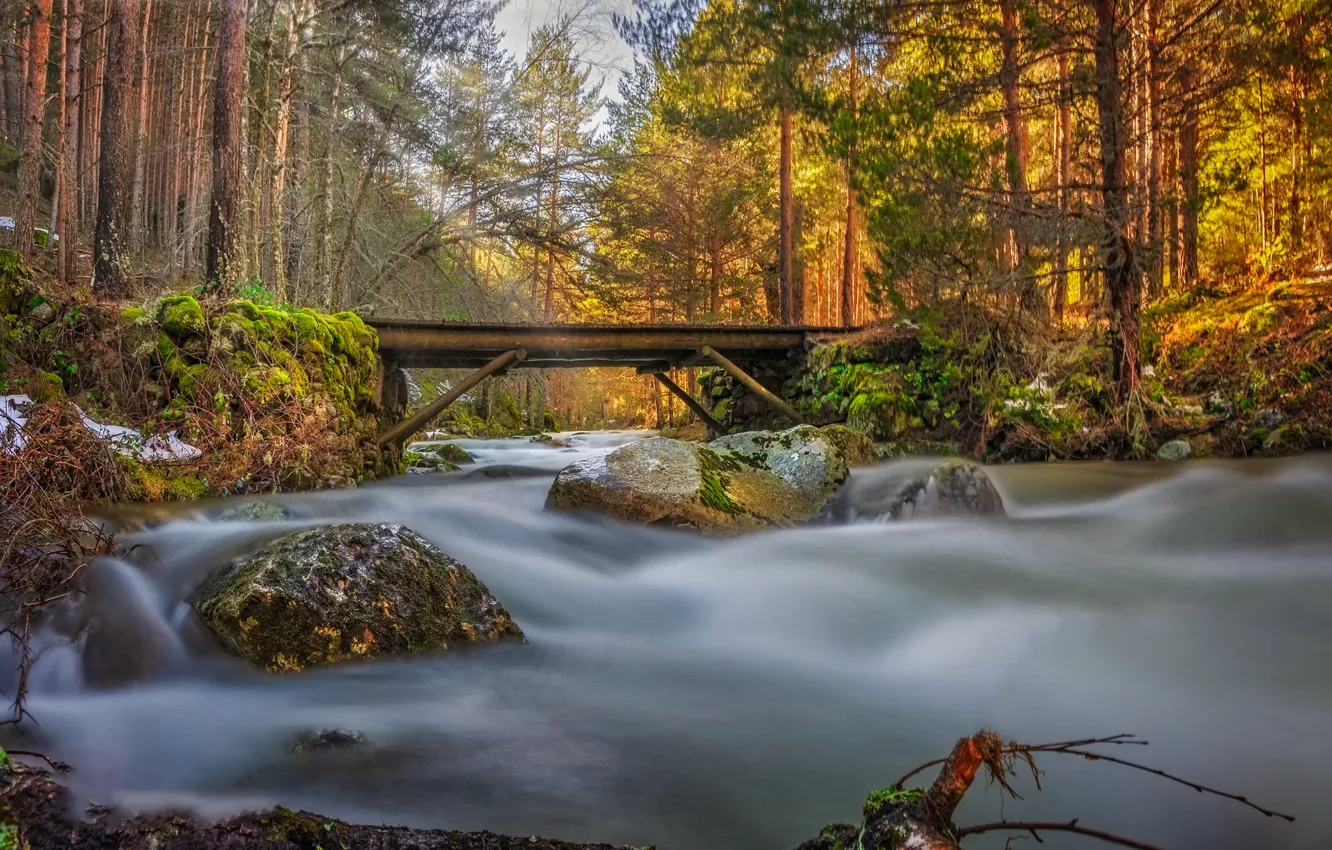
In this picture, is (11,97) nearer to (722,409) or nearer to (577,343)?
(577,343)

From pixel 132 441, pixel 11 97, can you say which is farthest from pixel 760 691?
pixel 11 97

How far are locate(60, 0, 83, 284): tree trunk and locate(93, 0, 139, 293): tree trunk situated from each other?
0.99 ft

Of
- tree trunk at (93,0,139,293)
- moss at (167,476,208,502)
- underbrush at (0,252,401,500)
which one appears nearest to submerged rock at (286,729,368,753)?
moss at (167,476,208,502)

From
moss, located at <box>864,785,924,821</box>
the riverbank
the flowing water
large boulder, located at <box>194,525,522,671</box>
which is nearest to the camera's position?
moss, located at <box>864,785,924,821</box>

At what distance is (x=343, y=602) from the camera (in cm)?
353

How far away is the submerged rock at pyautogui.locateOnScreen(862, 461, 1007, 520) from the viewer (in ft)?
23.0

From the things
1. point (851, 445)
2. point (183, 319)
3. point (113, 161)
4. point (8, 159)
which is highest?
point (8, 159)

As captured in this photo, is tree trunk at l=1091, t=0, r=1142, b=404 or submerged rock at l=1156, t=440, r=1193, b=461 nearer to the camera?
tree trunk at l=1091, t=0, r=1142, b=404

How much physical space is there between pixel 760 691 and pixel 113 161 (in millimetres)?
9853

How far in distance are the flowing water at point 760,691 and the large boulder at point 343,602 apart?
0.39 feet

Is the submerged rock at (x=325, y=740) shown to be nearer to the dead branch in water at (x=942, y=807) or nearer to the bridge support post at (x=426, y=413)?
the dead branch in water at (x=942, y=807)

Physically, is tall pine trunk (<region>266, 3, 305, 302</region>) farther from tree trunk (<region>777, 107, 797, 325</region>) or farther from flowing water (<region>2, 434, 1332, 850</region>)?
tree trunk (<region>777, 107, 797, 325</region>)

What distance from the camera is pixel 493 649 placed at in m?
3.79

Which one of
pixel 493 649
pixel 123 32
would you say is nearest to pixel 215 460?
pixel 493 649
